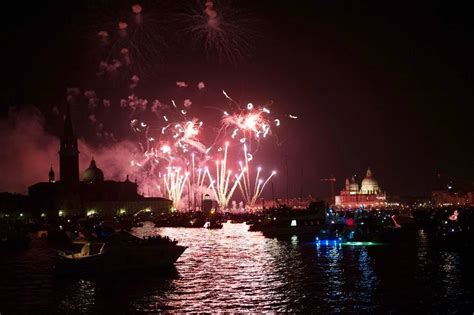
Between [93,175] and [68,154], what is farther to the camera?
[93,175]

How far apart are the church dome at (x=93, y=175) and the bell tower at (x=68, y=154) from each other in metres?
24.1

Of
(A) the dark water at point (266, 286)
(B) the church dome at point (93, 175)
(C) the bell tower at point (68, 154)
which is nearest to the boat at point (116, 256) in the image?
(A) the dark water at point (266, 286)

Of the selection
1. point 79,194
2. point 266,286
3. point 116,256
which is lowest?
point 266,286

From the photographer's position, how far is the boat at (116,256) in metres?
33.0

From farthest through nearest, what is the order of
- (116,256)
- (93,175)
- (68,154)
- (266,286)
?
(93,175)
(68,154)
(116,256)
(266,286)

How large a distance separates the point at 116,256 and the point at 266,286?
27.4 ft

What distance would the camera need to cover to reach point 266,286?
29.2 metres

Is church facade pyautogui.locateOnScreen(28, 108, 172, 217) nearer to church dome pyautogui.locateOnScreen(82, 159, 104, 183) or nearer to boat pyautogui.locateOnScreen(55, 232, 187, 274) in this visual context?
church dome pyautogui.locateOnScreen(82, 159, 104, 183)

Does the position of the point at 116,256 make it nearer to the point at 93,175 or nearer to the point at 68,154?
the point at 68,154

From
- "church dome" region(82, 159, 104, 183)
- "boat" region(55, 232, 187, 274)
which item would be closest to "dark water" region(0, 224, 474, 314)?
"boat" region(55, 232, 187, 274)

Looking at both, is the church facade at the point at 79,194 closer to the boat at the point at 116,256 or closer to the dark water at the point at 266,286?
the dark water at the point at 266,286

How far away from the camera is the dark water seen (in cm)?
2475

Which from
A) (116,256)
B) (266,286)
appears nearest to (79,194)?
(116,256)

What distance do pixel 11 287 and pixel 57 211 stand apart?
11001 centimetres
